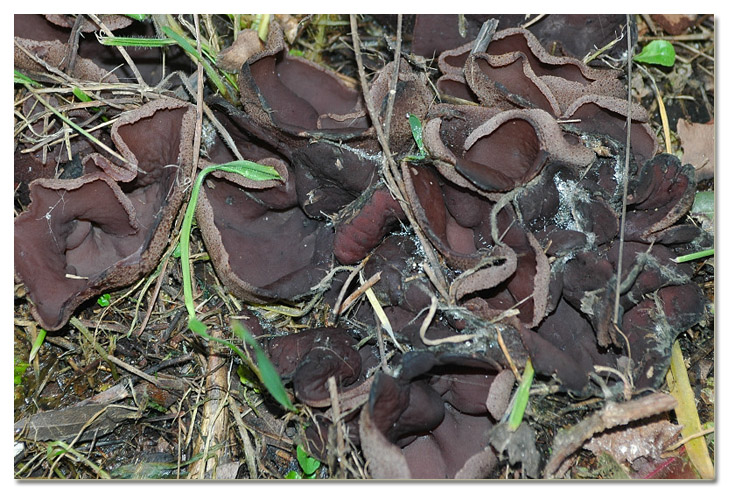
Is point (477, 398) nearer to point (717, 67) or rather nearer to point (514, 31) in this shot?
point (514, 31)

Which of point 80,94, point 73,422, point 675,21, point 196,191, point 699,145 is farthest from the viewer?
point 675,21

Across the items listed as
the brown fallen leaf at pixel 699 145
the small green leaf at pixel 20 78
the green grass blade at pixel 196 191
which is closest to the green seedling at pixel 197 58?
the green grass blade at pixel 196 191

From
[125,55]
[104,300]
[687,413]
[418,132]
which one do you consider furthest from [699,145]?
[104,300]

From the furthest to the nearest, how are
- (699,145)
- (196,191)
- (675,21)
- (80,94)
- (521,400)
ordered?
(675,21) < (699,145) < (80,94) < (196,191) < (521,400)

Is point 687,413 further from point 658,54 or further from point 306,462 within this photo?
point 658,54

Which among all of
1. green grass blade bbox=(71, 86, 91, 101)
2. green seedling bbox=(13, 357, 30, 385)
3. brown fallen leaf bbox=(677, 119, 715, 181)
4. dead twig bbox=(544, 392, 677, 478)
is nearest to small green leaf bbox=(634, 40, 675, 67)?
brown fallen leaf bbox=(677, 119, 715, 181)
